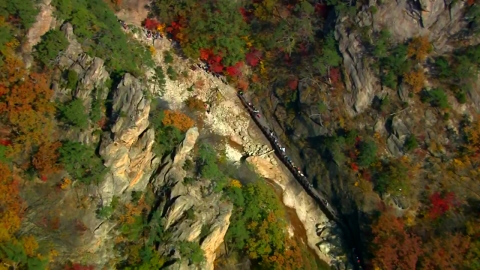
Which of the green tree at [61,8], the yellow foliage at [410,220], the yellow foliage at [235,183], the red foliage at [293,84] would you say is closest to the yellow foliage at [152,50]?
the green tree at [61,8]

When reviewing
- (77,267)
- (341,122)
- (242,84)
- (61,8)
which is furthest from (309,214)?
(61,8)

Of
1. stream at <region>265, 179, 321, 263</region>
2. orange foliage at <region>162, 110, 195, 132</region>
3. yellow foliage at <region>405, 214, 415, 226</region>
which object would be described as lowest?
stream at <region>265, 179, 321, 263</region>

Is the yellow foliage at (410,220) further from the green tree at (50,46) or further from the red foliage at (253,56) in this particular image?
the green tree at (50,46)

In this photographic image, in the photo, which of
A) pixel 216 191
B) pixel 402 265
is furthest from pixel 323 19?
pixel 402 265

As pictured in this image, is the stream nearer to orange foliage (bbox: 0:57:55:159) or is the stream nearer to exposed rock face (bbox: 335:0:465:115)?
→ exposed rock face (bbox: 335:0:465:115)

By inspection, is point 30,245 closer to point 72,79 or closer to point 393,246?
point 72,79

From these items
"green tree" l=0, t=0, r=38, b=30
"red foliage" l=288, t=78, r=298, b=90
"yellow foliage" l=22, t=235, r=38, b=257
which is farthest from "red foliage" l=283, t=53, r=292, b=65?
"yellow foliage" l=22, t=235, r=38, b=257
